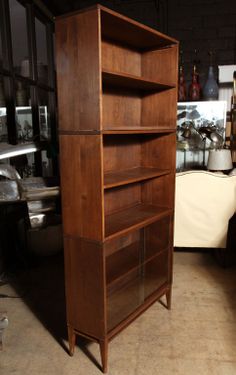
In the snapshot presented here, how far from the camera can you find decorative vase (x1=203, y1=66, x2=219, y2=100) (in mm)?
3805

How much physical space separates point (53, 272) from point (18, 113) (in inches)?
54.0

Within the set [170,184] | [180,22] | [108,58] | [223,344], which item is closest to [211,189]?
[170,184]

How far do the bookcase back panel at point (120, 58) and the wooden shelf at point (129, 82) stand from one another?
0.08 m

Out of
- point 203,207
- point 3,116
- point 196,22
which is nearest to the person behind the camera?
point 3,116

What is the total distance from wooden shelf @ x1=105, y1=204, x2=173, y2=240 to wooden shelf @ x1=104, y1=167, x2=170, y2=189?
236 mm

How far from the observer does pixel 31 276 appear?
111 inches

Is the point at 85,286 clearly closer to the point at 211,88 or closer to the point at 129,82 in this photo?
the point at 129,82

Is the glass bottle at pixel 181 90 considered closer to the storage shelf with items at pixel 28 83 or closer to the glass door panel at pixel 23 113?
the storage shelf with items at pixel 28 83

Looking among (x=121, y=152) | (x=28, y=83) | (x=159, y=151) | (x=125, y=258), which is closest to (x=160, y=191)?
(x=159, y=151)

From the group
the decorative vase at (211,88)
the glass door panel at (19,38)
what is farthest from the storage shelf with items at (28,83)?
the decorative vase at (211,88)

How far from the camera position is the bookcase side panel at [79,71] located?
57.9 inches

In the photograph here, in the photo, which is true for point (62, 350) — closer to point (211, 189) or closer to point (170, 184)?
point (170, 184)

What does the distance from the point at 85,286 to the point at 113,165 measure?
2.45 feet

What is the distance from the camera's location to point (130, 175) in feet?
6.55
